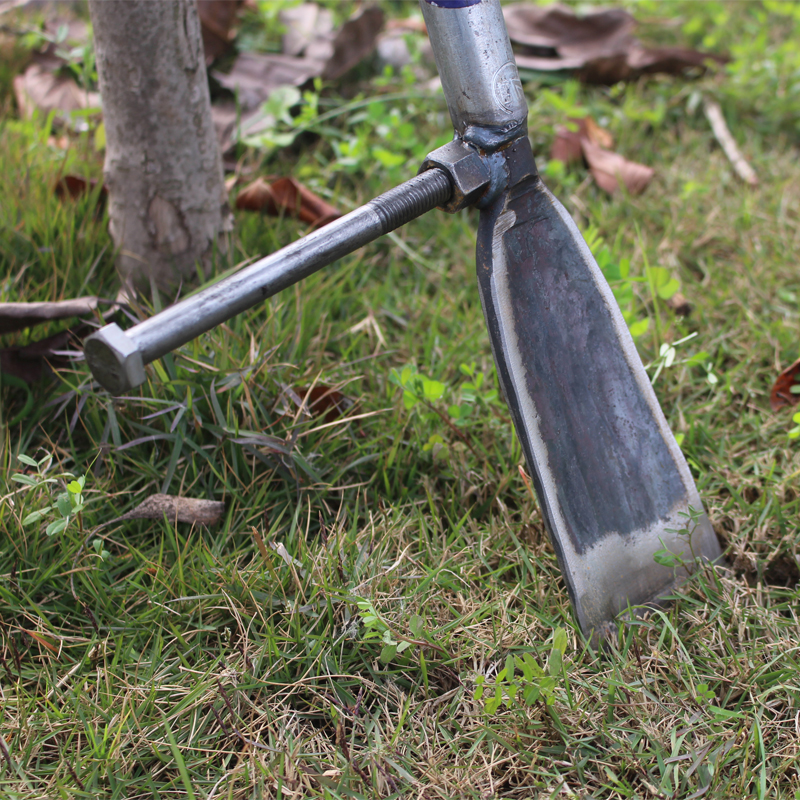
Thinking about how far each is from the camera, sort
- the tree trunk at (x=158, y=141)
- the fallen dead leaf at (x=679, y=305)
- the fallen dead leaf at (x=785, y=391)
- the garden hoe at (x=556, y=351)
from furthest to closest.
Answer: the fallen dead leaf at (x=679, y=305), the fallen dead leaf at (x=785, y=391), the tree trunk at (x=158, y=141), the garden hoe at (x=556, y=351)

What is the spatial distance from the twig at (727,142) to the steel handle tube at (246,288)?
156 cm

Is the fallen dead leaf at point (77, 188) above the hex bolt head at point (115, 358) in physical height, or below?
above

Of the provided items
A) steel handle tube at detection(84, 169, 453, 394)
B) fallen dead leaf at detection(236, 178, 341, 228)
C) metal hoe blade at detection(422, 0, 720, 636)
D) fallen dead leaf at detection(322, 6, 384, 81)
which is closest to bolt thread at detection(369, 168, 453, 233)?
steel handle tube at detection(84, 169, 453, 394)

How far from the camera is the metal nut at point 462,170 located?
1.27 metres


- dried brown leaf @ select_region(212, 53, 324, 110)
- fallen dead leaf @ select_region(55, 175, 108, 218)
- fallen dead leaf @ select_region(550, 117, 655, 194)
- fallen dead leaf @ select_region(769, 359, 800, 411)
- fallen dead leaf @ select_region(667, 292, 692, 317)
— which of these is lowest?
fallen dead leaf @ select_region(769, 359, 800, 411)

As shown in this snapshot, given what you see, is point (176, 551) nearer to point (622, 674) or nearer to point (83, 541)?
point (83, 541)

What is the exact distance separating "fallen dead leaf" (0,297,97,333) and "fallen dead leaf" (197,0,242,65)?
144cm

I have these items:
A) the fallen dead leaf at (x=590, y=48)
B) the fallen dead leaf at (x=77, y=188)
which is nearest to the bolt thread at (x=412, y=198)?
the fallen dead leaf at (x=77, y=188)

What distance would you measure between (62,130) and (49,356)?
3.71 feet

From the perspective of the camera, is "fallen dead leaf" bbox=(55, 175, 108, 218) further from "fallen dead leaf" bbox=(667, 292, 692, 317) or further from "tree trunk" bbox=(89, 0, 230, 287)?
"fallen dead leaf" bbox=(667, 292, 692, 317)

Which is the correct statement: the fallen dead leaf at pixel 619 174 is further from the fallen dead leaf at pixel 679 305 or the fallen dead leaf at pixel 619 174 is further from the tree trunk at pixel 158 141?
the tree trunk at pixel 158 141

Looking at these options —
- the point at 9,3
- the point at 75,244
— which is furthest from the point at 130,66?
the point at 9,3

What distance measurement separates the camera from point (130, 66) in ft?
5.06

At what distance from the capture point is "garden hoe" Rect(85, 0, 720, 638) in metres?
1.27
